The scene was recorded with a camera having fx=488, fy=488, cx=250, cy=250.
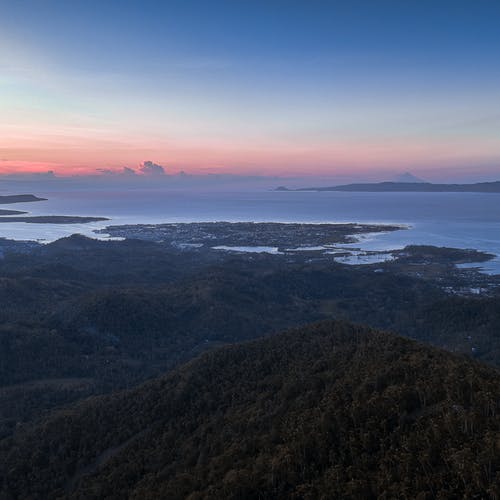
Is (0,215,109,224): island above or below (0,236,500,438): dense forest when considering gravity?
above

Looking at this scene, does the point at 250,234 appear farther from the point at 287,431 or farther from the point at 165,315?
the point at 287,431

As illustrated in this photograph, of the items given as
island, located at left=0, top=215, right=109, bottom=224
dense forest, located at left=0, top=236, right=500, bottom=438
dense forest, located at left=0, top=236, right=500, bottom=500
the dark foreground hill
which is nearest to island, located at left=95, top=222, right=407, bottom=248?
island, located at left=0, top=215, right=109, bottom=224

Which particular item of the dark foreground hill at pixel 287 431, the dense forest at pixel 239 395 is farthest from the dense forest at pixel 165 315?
the dark foreground hill at pixel 287 431

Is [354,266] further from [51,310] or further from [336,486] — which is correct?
[336,486]

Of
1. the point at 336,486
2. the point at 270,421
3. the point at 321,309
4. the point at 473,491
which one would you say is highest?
the point at 473,491

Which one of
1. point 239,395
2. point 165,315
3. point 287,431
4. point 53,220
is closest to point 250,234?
point 165,315

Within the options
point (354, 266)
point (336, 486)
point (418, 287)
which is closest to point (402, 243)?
point (354, 266)

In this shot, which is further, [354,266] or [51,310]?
[354,266]

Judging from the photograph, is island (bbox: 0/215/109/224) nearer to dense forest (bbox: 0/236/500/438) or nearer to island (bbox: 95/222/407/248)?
island (bbox: 95/222/407/248)
